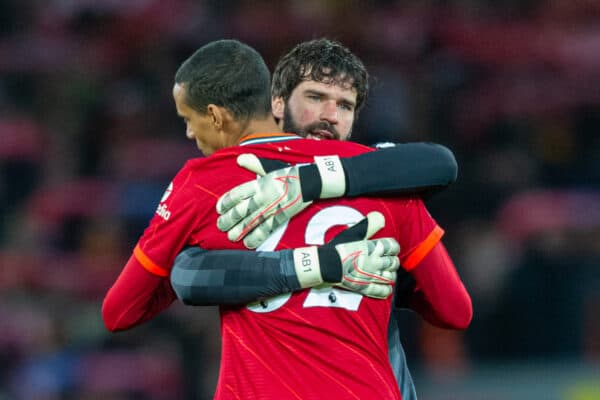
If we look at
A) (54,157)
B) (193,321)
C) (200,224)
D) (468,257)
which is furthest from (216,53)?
(54,157)

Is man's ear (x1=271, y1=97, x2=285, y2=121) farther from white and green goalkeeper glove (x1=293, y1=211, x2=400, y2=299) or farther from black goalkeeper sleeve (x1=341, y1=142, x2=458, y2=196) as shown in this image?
white and green goalkeeper glove (x1=293, y1=211, x2=400, y2=299)

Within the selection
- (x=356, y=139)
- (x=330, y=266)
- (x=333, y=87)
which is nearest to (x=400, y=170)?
(x=330, y=266)

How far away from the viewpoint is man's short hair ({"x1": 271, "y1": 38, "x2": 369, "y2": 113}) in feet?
9.05

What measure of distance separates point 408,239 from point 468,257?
14.5 ft

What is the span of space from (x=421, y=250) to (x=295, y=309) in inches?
12.9

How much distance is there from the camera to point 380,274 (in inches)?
90.1

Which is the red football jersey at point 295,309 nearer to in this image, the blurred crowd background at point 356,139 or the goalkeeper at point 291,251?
the goalkeeper at point 291,251

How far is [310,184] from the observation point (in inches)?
88.4

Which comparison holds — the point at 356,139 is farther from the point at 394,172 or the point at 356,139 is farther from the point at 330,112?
the point at 394,172

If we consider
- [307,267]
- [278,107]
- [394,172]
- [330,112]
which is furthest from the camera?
[278,107]

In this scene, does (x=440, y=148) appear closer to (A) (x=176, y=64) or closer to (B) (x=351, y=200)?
(B) (x=351, y=200)

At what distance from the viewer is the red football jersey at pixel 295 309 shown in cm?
224

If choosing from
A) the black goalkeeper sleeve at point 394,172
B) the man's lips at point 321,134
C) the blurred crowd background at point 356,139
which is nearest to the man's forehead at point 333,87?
the man's lips at point 321,134

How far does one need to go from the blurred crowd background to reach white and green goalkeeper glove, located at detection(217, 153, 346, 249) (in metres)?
3.44
